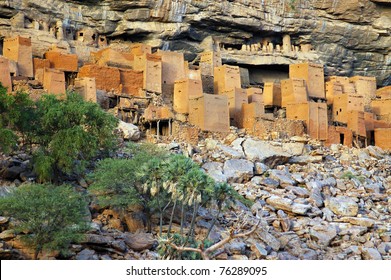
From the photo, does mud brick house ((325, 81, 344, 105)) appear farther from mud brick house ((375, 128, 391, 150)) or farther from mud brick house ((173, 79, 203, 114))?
mud brick house ((173, 79, 203, 114))

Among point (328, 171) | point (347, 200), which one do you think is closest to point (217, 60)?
point (328, 171)

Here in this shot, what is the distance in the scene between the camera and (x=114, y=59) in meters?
40.9

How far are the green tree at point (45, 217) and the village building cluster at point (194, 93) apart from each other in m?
10.4

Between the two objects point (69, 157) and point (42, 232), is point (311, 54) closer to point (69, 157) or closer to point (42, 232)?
point (69, 157)

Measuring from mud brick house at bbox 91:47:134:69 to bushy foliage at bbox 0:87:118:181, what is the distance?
10.4 m

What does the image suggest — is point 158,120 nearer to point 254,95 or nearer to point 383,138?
point 254,95

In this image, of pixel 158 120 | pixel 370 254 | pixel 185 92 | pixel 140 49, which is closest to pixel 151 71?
pixel 185 92

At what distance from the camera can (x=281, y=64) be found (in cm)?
4800

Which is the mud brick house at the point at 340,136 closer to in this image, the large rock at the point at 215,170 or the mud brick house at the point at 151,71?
the large rock at the point at 215,170

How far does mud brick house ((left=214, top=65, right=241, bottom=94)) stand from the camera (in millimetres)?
41469

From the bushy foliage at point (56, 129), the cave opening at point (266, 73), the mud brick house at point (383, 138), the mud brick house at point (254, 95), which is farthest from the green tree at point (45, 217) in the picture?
the cave opening at point (266, 73)

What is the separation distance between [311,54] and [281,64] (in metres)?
2.07

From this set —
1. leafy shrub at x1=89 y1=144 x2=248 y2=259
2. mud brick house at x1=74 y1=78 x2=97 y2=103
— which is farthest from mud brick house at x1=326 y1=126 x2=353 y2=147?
leafy shrub at x1=89 y1=144 x2=248 y2=259

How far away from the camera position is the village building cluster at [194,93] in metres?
36.2
